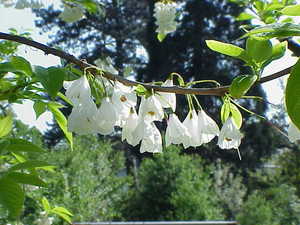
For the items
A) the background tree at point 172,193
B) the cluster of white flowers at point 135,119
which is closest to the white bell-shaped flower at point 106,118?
the cluster of white flowers at point 135,119

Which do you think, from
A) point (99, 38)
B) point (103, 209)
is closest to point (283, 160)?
point (103, 209)

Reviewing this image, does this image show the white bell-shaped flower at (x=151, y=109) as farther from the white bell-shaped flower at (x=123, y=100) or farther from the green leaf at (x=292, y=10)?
the green leaf at (x=292, y=10)

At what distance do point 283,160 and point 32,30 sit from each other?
25.7ft

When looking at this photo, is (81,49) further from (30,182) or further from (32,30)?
(30,182)

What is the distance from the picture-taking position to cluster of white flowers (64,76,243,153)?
2.57ft

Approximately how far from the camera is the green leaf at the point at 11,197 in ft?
2.44

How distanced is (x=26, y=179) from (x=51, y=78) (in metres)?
0.17

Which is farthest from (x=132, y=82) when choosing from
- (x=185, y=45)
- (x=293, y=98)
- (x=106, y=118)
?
(x=185, y=45)

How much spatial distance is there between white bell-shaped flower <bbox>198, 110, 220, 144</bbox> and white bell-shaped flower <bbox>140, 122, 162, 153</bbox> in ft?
0.29

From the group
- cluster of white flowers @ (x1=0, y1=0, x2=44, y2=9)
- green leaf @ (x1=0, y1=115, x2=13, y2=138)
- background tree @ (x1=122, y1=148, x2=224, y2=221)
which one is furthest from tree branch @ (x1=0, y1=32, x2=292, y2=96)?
background tree @ (x1=122, y1=148, x2=224, y2=221)

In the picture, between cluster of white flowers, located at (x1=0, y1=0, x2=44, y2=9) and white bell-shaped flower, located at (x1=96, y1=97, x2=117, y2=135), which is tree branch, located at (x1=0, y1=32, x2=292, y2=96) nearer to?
white bell-shaped flower, located at (x1=96, y1=97, x2=117, y2=135)

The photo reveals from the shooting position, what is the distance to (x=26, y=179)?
79 centimetres

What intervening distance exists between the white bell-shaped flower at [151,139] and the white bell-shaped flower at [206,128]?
9 centimetres

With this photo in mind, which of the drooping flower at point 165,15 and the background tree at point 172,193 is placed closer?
the drooping flower at point 165,15
